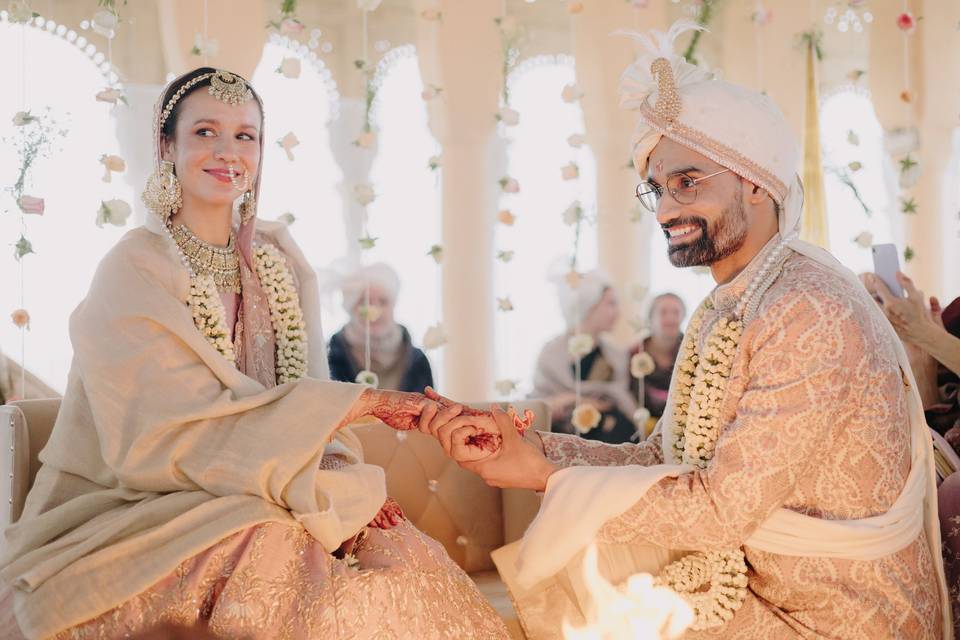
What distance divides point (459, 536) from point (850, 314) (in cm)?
168

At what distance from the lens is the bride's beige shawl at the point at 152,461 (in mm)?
2234

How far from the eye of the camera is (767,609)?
226 centimetres

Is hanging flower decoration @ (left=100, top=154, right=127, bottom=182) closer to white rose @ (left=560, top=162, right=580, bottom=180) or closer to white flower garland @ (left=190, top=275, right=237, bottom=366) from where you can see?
white flower garland @ (left=190, top=275, right=237, bottom=366)

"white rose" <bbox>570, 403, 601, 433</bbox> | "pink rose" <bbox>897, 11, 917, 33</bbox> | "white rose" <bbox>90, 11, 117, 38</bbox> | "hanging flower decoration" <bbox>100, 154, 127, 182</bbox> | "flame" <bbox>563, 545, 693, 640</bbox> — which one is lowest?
"white rose" <bbox>570, 403, 601, 433</bbox>

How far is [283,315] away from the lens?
2.86 m

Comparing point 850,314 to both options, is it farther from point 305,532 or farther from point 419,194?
point 419,194

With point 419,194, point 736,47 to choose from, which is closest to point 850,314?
point 419,194

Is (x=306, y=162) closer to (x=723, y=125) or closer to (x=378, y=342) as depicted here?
(x=378, y=342)

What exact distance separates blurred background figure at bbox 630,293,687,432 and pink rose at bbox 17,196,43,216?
3.24 meters

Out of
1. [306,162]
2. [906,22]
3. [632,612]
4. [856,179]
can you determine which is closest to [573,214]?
[306,162]

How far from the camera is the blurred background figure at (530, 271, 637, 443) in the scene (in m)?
5.74

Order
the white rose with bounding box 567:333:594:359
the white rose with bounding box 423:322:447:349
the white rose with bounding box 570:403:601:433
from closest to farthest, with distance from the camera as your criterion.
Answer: the white rose with bounding box 423:322:447:349, the white rose with bounding box 570:403:601:433, the white rose with bounding box 567:333:594:359

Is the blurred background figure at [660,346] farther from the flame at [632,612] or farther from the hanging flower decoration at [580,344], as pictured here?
the flame at [632,612]

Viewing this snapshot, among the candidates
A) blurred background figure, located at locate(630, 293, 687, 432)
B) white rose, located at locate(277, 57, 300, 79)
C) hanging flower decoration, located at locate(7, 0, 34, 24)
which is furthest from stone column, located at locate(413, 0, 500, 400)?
hanging flower decoration, located at locate(7, 0, 34, 24)
